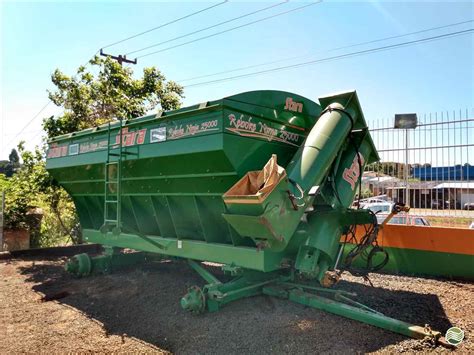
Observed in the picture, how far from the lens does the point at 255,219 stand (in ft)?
13.0

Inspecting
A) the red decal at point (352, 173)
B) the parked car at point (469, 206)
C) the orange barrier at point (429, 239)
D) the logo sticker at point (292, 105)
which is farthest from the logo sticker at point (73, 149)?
the parked car at point (469, 206)

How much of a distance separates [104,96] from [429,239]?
29.5 feet

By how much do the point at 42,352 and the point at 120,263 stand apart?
3617mm

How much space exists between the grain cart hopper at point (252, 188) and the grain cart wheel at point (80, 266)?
1.19 metres

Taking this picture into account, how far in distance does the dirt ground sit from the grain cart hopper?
230mm

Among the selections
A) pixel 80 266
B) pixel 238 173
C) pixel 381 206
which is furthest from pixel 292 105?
pixel 381 206

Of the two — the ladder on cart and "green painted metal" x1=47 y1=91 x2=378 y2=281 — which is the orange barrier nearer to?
"green painted metal" x1=47 y1=91 x2=378 y2=281

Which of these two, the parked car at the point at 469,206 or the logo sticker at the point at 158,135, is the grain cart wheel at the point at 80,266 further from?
the parked car at the point at 469,206

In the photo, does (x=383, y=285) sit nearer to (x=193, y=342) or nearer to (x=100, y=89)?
(x=193, y=342)

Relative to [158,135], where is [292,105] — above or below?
above

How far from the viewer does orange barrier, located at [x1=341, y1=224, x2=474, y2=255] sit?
619 cm

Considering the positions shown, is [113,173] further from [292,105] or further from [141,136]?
[292,105]

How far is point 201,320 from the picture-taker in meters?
4.77

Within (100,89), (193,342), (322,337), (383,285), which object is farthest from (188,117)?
(100,89)
